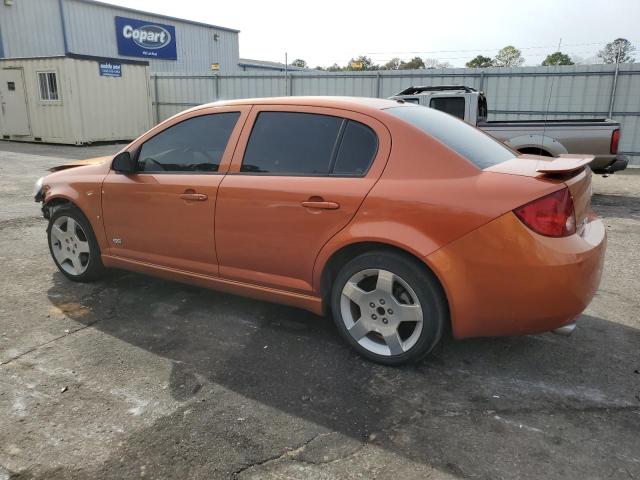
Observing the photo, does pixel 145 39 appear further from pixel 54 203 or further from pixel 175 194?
pixel 175 194

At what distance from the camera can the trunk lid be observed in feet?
9.20

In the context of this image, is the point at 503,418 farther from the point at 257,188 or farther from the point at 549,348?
the point at 257,188

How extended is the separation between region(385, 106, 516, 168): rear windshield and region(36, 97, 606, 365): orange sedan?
0.02 meters

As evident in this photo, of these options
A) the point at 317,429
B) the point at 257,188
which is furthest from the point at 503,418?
the point at 257,188

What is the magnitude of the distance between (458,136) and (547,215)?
34.4 inches

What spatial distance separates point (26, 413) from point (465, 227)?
2568 mm

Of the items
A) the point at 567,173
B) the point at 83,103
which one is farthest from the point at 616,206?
the point at 83,103

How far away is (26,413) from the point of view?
273cm

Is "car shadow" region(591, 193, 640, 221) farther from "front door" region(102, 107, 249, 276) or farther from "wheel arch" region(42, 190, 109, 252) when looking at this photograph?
"wheel arch" region(42, 190, 109, 252)

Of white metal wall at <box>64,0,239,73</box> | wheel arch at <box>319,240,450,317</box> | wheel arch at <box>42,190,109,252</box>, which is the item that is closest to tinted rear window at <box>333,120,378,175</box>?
wheel arch at <box>319,240,450,317</box>

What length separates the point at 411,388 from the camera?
2945mm

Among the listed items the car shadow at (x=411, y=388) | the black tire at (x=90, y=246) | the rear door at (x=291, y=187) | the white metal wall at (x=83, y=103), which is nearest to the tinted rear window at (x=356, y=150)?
the rear door at (x=291, y=187)

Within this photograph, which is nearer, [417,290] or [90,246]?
[417,290]

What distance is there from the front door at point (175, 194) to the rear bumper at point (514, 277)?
5.63 ft
